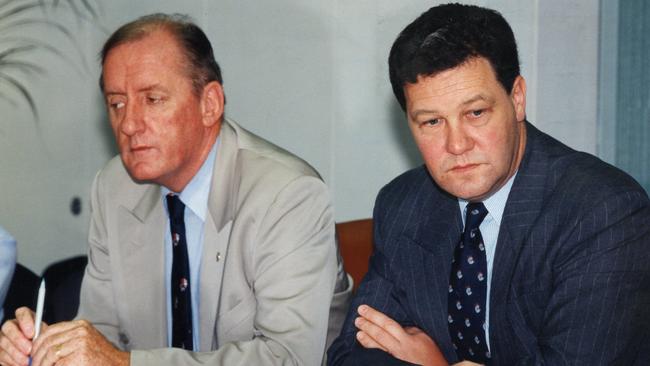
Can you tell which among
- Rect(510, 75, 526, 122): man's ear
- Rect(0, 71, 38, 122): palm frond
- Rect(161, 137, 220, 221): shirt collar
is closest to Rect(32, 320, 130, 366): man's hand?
Rect(161, 137, 220, 221): shirt collar

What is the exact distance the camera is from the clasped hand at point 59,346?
230 cm

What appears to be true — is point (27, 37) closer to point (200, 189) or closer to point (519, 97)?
point (200, 189)

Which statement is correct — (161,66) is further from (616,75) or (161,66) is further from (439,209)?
(616,75)

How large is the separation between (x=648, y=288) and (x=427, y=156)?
2.01ft

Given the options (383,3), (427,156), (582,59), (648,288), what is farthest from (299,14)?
(648,288)

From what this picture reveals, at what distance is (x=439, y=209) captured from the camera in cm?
269

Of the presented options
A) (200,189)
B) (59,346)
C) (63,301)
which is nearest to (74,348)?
(59,346)

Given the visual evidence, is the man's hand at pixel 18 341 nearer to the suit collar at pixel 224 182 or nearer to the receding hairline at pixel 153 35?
the suit collar at pixel 224 182

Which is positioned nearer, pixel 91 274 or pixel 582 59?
pixel 91 274

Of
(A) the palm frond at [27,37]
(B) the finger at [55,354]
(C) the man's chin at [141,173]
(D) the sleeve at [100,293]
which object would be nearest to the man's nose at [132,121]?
(C) the man's chin at [141,173]

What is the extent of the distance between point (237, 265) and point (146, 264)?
0.35m

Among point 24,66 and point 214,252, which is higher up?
point 24,66

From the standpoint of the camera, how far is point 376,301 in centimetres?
264

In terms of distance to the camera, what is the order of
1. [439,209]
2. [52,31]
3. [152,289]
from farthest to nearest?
[52,31] → [152,289] → [439,209]
